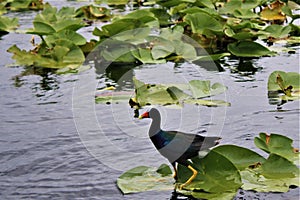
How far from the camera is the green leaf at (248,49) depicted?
7551mm

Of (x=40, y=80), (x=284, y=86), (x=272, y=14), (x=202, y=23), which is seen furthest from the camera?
(x=272, y=14)

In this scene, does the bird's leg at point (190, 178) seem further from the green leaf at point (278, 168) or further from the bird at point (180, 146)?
the green leaf at point (278, 168)

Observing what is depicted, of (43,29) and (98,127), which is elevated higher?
(43,29)

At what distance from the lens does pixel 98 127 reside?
5625 millimetres

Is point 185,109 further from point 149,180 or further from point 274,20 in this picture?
point 274,20

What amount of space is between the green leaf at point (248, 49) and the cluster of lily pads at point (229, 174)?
132 inches

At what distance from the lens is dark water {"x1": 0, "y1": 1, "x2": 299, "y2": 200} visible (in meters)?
4.52

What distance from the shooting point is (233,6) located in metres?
9.26

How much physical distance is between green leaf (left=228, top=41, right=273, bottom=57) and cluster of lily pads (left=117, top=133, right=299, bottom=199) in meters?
3.34

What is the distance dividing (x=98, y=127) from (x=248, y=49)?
282 cm

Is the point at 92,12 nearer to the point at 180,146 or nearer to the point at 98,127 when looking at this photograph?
the point at 98,127

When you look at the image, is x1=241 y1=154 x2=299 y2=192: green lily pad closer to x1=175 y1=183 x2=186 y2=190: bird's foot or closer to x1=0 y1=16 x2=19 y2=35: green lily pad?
x1=175 y1=183 x2=186 y2=190: bird's foot

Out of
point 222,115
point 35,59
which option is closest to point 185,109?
point 222,115

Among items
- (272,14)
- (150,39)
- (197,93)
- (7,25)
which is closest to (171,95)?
(197,93)
